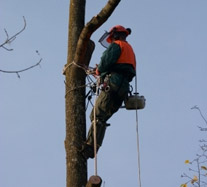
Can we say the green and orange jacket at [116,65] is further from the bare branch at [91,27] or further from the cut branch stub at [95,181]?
the cut branch stub at [95,181]

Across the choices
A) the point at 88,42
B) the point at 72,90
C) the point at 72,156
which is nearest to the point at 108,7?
the point at 88,42

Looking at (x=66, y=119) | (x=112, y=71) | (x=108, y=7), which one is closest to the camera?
(x=108, y=7)

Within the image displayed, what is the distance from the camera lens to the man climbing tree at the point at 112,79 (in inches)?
209

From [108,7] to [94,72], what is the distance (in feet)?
2.84

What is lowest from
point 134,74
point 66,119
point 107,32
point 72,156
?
point 72,156

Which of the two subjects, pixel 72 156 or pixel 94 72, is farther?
pixel 94 72

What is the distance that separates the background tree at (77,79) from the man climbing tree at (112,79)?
180 millimetres

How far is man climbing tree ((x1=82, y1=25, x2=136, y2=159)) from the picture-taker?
5.32 m

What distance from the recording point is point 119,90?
5398mm

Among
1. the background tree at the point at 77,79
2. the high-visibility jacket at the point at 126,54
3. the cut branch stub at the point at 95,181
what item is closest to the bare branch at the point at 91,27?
the background tree at the point at 77,79

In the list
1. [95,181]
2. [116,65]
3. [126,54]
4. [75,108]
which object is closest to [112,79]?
[116,65]

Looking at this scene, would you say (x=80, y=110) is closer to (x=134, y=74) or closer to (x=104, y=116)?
(x=104, y=116)

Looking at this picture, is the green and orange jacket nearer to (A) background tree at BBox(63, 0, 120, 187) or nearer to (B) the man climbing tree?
(B) the man climbing tree

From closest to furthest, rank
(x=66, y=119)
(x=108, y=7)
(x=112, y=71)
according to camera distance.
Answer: (x=108, y=7) < (x=66, y=119) < (x=112, y=71)
